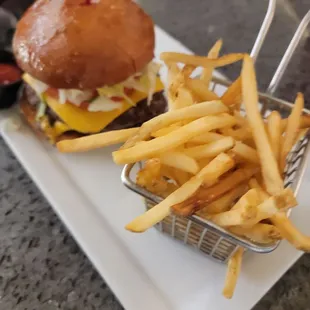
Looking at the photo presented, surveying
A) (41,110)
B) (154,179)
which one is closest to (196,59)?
(154,179)

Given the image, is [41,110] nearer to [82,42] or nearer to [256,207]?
[82,42]

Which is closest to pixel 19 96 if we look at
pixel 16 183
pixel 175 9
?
pixel 16 183

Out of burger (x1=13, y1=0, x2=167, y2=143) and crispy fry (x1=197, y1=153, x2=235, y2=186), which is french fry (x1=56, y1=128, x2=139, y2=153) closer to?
crispy fry (x1=197, y1=153, x2=235, y2=186)

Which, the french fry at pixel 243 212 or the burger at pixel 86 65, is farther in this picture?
the burger at pixel 86 65

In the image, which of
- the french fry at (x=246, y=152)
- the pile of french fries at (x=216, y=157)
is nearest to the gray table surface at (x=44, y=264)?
the pile of french fries at (x=216, y=157)

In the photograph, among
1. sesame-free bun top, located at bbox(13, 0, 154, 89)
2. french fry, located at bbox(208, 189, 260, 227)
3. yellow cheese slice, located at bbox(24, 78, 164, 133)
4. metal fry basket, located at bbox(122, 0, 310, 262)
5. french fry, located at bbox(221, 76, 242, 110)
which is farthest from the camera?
yellow cheese slice, located at bbox(24, 78, 164, 133)

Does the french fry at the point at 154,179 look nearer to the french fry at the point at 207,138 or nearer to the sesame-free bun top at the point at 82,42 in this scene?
the french fry at the point at 207,138

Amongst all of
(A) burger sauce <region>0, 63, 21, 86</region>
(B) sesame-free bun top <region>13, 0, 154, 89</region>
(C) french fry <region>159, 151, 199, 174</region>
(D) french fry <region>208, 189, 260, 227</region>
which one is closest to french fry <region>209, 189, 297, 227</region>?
(D) french fry <region>208, 189, 260, 227</region>
